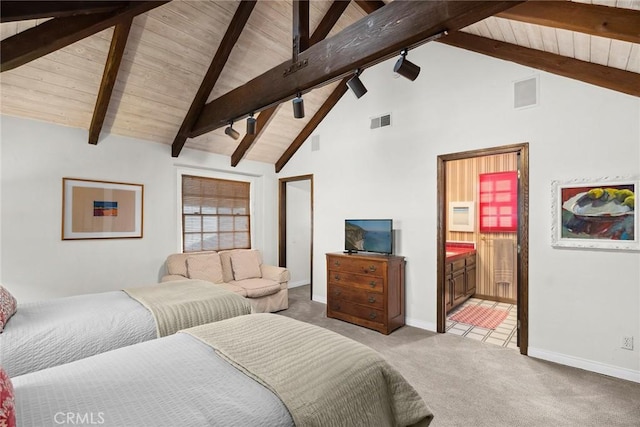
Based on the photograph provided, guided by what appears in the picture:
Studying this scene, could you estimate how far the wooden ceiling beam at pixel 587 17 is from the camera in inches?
73.2

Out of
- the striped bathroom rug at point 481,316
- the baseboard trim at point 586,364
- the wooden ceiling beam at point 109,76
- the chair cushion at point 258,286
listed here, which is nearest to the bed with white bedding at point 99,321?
the chair cushion at point 258,286

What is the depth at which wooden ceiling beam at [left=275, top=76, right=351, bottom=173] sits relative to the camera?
4754mm

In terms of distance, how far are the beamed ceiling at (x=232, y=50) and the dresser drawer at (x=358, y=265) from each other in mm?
2106

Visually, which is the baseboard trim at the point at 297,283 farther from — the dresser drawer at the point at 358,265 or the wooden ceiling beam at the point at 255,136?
the wooden ceiling beam at the point at 255,136

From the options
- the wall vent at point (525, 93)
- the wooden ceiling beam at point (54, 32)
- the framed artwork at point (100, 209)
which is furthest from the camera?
the framed artwork at point (100, 209)

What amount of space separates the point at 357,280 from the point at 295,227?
261cm

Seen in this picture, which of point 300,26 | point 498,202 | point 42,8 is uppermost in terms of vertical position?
point 300,26

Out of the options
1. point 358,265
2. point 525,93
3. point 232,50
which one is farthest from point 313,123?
point 525,93

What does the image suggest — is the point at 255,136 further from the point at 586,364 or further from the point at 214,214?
the point at 586,364

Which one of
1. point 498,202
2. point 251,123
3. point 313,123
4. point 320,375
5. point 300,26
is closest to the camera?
point 320,375

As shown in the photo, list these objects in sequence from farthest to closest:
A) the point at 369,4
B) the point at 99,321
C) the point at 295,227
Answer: the point at 295,227 → the point at 369,4 → the point at 99,321

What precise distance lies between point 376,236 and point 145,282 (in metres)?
3.26

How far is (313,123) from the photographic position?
5133 mm

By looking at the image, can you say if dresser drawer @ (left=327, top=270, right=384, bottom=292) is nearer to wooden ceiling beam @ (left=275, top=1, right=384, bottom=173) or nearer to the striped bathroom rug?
the striped bathroom rug
